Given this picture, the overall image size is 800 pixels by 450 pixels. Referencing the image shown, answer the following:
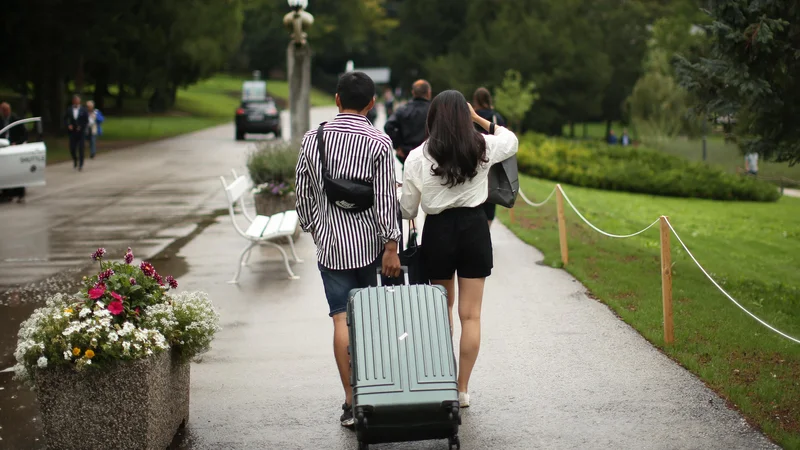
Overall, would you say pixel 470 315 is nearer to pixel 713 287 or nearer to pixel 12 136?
pixel 713 287

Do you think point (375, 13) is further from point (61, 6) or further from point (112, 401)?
point (112, 401)

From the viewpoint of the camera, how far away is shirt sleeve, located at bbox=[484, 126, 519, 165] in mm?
5730

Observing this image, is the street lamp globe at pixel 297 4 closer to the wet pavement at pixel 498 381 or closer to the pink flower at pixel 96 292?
the wet pavement at pixel 498 381

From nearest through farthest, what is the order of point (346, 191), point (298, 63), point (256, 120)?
point (346, 191)
point (298, 63)
point (256, 120)

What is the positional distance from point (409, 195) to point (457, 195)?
0.92ft

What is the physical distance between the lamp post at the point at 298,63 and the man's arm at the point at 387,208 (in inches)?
549

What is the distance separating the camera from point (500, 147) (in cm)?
575

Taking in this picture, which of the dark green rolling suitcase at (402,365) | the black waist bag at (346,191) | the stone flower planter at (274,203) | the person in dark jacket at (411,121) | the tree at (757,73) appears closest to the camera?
the dark green rolling suitcase at (402,365)

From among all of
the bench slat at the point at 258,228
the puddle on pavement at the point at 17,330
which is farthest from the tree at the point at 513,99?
the bench slat at the point at 258,228

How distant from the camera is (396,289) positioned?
17.1ft

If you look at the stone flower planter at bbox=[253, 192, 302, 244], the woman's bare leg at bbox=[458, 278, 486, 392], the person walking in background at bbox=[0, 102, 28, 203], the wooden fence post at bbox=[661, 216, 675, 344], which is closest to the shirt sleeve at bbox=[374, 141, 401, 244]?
the woman's bare leg at bbox=[458, 278, 486, 392]

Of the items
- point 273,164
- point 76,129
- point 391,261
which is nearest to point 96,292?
point 391,261

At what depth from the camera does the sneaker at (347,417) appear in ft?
18.6

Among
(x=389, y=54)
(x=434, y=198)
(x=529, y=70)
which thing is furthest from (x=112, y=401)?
(x=389, y=54)
